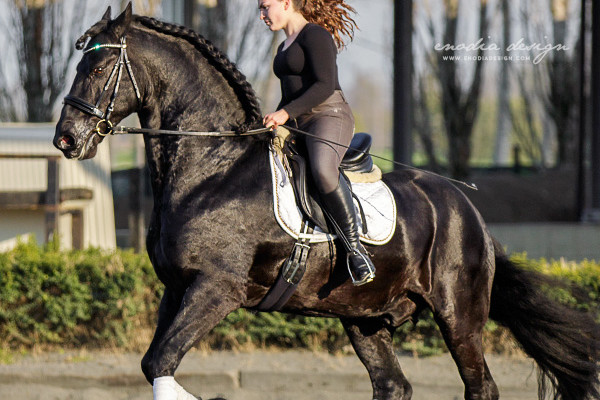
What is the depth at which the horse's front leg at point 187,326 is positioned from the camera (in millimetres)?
3279

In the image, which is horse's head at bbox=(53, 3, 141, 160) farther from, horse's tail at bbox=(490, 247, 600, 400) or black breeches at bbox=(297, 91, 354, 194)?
horse's tail at bbox=(490, 247, 600, 400)

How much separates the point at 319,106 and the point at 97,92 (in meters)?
1.10

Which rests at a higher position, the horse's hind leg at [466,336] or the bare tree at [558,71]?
the bare tree at [558,71]

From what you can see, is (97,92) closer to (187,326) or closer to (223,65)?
(223,65)

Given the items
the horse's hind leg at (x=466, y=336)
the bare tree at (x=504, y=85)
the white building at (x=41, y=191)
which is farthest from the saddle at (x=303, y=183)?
the bare tree at (x=504, y=85)

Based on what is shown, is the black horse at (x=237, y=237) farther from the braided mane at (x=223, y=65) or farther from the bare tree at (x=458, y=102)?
the bare tree at (x=458, y=102)

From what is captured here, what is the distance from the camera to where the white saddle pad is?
12.1 ft

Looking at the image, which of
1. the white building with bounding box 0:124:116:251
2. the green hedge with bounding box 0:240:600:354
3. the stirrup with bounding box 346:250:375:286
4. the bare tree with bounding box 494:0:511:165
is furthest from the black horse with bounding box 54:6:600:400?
the bare tree with bounding box 494:0:511:165

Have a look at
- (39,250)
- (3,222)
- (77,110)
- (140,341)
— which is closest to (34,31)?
(3,222)

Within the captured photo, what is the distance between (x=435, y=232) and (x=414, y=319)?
0.55 meters

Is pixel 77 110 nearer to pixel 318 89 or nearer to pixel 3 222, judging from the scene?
pixel 318 89

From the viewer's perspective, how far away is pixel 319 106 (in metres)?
3.87

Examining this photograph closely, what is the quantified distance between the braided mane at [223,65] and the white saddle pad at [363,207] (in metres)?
0.20

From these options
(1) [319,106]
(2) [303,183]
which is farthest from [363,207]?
(1) [319,106]
